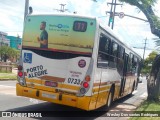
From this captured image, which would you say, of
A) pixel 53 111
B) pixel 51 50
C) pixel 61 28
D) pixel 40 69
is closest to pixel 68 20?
pixel 61 28

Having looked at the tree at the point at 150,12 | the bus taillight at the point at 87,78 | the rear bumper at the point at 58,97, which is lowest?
the rear bumper at the point at 58,97

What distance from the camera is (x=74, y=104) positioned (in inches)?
411

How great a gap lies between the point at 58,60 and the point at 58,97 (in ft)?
3.97

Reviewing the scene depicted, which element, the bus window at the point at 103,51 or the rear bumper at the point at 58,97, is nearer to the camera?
the rear bumper at the point at 58,97

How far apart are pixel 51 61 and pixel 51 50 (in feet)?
1.21

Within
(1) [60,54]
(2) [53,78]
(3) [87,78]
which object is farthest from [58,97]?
(1) [60,54]

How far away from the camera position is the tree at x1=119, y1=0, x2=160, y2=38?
18094 mm

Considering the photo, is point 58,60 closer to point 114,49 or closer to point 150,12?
point 114,49

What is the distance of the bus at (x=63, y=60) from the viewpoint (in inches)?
414

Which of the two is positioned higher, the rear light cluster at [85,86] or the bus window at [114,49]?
the bus window at [114,49]

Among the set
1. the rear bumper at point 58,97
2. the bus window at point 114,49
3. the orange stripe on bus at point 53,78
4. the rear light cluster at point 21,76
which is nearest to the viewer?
the rear bumper at point 58,97

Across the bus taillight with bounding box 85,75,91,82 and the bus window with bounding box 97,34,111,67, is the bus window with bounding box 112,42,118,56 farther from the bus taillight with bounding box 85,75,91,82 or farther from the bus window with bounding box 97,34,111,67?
the bus taillight with bounding box 85,75,91,82

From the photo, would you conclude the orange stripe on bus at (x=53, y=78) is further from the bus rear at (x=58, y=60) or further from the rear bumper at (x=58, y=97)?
the rear bumper at (x=58, y=97)

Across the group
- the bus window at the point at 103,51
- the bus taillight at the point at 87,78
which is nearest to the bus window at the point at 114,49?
the bus window at the point at 103,51
